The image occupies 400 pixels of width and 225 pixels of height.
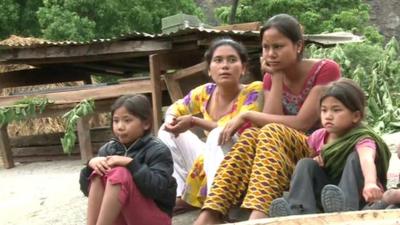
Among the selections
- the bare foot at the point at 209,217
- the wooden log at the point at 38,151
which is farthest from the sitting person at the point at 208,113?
the wooden log at the point at 38,151

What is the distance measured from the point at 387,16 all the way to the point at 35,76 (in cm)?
1729

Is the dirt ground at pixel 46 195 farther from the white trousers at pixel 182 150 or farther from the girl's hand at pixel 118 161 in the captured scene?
the girl's hand at pixel 118 161

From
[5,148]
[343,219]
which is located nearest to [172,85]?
[5,148]

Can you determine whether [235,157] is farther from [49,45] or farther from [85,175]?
[49,45]

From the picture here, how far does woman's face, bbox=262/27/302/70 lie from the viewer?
3420 millimetres

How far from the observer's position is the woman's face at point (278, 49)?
342 cm

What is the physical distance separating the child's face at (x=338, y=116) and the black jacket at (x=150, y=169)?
820 mm

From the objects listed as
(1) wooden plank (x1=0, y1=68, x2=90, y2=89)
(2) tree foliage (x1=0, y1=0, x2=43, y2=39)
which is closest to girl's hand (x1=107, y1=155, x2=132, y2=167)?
(1) wooden plank (x1=0, y1=68, x2=90, y2=89)

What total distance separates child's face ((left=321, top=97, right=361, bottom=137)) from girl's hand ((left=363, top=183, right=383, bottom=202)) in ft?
1.36

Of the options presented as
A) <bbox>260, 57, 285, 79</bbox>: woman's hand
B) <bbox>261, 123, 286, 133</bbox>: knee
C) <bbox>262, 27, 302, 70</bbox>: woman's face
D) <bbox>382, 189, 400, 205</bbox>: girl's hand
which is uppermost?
<bbox>262, 27, 302, 70</bbox>: woman's face

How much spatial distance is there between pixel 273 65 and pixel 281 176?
67 centimetres

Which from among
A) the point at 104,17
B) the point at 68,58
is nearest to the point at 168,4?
the point at 104,17

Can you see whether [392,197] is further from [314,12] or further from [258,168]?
[314,12]

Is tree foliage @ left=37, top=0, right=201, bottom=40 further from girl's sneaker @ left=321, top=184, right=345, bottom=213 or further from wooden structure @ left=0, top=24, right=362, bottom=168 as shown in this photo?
girl's sneaker @ left=321, top=184, right=345, bottom=213
